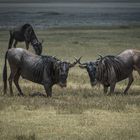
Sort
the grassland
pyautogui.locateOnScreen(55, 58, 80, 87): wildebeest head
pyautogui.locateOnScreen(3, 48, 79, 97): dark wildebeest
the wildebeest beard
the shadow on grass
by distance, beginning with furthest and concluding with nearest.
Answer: the wildebeest beard → pyautogui.locateOnScreen(3, 48, 79, 97): dark wildebeest → pyautogui.locateOnScreen(55, 58, 80, 87): wildebeest head → the grassland → the shadow on grass

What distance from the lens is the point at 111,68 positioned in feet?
54.1

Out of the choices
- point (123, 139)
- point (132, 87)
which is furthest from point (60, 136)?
point (132, 87)

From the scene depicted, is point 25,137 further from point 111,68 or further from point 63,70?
point 111,68

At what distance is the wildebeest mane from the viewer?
16.3 m

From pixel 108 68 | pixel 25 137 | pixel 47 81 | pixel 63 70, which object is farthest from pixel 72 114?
pixel 108 68

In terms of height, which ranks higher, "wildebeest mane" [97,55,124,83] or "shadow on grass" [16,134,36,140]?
"shadow on grass" [16,134,36,140]

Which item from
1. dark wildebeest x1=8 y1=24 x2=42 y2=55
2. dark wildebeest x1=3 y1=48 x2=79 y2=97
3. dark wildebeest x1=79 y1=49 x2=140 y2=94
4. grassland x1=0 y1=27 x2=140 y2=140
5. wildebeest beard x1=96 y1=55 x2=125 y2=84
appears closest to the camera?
grassland x1=0 y1=27 x2=140 y2=140

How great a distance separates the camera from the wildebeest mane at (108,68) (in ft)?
53.5

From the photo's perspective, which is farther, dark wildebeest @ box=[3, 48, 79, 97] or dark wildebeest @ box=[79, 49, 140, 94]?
dark wildebeest @ box=[79, 49, 140, 94]

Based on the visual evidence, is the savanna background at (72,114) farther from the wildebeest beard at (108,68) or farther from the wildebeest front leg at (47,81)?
the wildebeest beard at (108,68)

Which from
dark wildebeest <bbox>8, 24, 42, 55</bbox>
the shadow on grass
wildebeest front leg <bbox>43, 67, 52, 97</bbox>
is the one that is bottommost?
dark wildebeest <bbox>8, 24, 42, 55</bbox>

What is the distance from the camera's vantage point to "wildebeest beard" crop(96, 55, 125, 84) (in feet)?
53.5

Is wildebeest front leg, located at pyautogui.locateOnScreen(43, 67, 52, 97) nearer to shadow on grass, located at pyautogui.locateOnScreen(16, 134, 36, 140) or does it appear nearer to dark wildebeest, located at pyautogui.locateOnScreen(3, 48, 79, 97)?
dark wildebeest, located at pyautogui.locateOnScreen(3, 48, 79, 97)

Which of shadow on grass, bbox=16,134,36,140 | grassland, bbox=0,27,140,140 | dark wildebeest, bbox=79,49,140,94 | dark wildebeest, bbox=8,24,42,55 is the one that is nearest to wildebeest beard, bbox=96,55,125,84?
dark wildebeest, bbox=79,49,140,94
